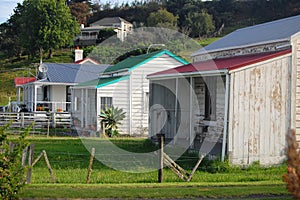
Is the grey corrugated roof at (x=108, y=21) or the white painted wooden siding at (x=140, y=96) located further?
the grey corrugated roof at (x=108, y=21)

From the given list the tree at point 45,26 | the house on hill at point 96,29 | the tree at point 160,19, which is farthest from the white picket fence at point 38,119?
the house on hill at point 96,29

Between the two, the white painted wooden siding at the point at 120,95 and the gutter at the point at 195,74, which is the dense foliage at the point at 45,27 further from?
the gutter at the point at 195,74

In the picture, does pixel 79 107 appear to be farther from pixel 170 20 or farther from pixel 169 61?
pixel 170 20

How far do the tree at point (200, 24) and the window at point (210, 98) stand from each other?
58923 mm

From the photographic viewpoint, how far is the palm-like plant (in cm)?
2966

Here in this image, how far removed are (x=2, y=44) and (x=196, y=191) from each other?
255 ft

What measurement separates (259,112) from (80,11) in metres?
84.5

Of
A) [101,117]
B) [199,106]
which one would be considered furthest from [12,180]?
[101,117]

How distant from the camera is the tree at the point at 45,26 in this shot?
7669 centimetres

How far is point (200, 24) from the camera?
268 ft

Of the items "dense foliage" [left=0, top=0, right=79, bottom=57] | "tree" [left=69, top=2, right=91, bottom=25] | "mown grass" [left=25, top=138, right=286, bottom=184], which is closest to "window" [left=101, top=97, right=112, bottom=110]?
"mown grass" [left=25, top=138, right=286, bottom=184]

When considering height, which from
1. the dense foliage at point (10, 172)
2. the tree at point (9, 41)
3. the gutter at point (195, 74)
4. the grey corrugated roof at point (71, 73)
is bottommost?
the dense foliage at point (10, 172)

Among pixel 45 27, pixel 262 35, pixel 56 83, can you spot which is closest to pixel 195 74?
pixel 262 35

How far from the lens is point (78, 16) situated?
9775 cm
